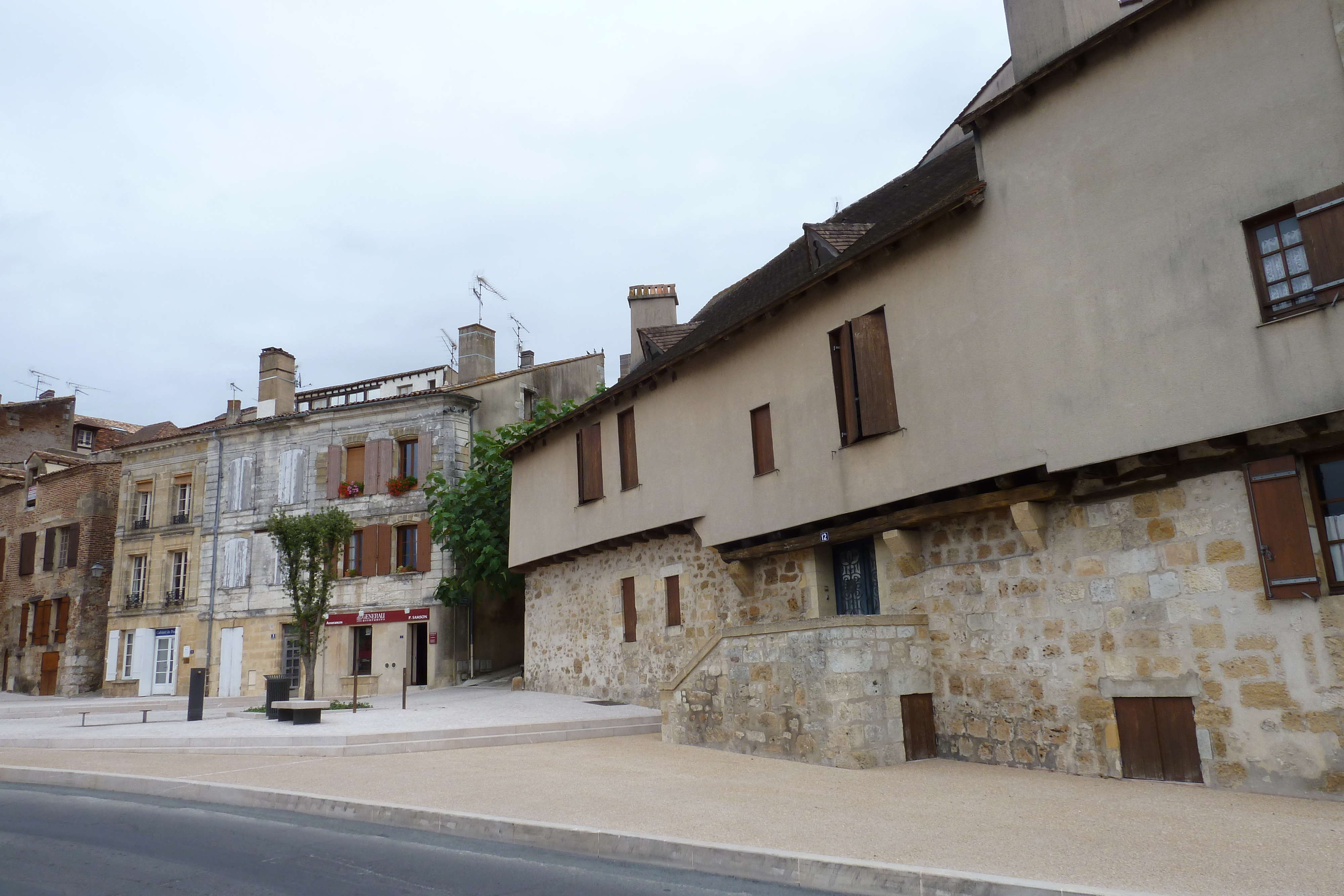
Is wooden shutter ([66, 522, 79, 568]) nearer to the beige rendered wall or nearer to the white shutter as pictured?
the white shutter

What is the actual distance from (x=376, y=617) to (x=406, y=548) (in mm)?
2179

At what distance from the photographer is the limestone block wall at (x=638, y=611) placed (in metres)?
14.4

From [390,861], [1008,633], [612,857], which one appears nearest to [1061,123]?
[1008,633]

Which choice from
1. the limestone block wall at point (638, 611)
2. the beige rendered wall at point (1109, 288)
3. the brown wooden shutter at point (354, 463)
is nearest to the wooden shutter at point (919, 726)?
the beige rendered wall at point (1109, 288)

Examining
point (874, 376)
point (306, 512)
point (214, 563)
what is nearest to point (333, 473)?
point (306, 512)

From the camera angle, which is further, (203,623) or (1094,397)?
(203,623)

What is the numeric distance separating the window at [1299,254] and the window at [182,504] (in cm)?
3115

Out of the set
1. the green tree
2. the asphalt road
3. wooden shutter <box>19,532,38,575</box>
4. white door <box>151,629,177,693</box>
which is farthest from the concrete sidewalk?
wooden shutter <box>19,532,38,575</box>

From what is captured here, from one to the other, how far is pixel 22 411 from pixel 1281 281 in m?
48.6

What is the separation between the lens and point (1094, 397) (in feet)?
29.8

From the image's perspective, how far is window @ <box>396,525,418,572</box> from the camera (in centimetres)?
2753

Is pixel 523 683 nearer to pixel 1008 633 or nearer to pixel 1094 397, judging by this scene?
pixel 1008 633

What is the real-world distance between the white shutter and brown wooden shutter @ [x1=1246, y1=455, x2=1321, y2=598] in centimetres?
3316

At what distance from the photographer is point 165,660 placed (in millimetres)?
29891
